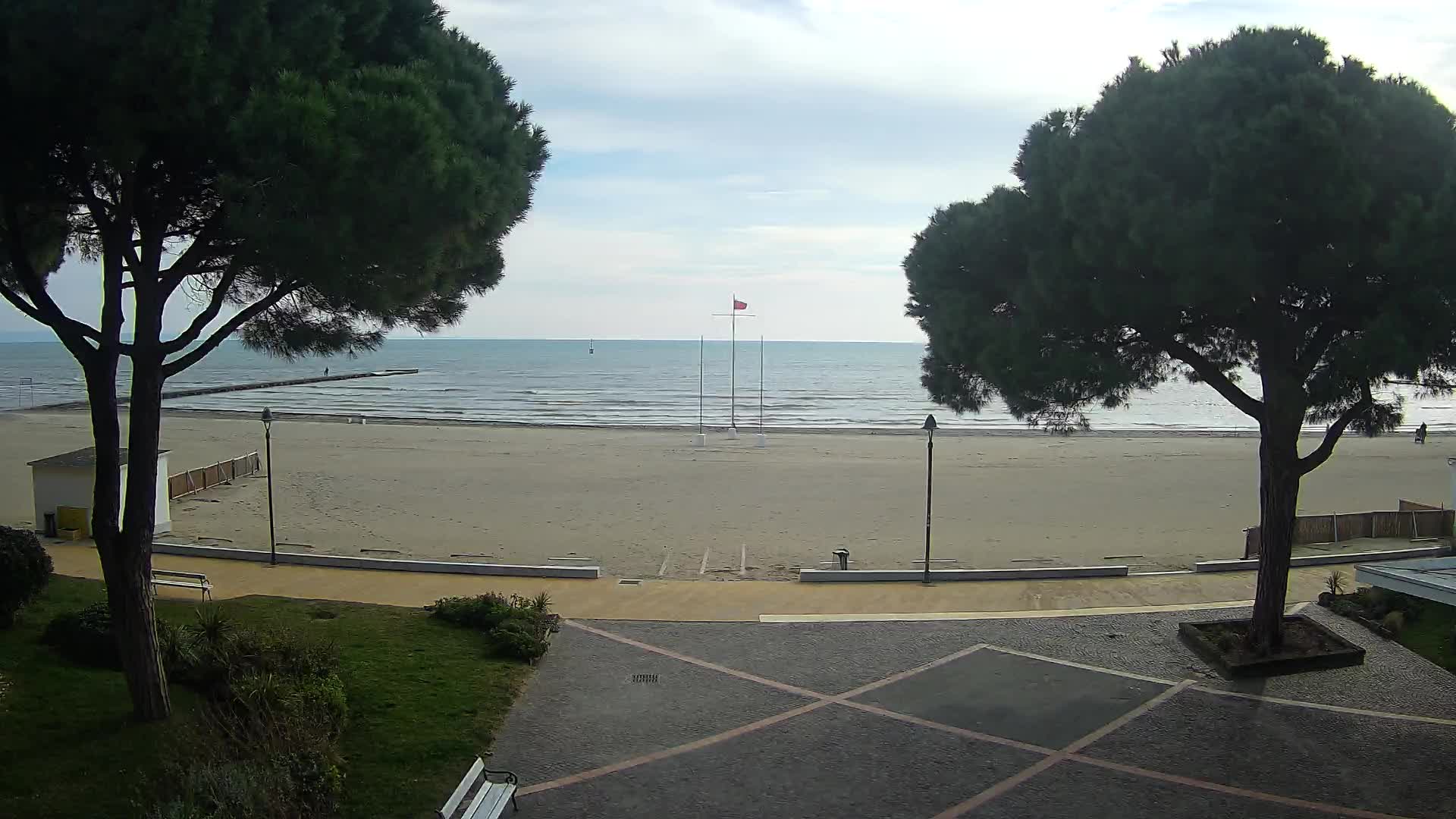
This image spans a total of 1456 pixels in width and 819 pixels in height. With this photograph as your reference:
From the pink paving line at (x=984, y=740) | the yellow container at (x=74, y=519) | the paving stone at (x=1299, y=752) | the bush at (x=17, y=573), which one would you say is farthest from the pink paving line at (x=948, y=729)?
the yellow container at (x=74, y=519)

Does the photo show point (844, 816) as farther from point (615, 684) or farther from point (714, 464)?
point (714, 464)

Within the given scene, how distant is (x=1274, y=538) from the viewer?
455 inches

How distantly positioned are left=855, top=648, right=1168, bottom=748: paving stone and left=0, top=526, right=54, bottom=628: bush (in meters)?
9.13

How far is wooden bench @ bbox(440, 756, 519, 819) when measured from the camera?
705cm

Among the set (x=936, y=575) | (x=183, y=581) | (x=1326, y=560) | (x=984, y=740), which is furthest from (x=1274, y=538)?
Answer: (x=183, y=581)

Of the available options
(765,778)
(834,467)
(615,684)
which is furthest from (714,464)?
(765,778)

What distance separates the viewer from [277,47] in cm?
718

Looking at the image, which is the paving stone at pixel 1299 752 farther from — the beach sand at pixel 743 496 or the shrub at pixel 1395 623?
the beach sand at pixel 743 496

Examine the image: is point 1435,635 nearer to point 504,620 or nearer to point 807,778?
point 807,778

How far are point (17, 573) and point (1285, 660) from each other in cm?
1420

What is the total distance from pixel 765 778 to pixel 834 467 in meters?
26.4

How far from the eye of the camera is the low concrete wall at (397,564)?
16109mm

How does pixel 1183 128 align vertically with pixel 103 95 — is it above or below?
above

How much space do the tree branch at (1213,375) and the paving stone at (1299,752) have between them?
3.35 metres
